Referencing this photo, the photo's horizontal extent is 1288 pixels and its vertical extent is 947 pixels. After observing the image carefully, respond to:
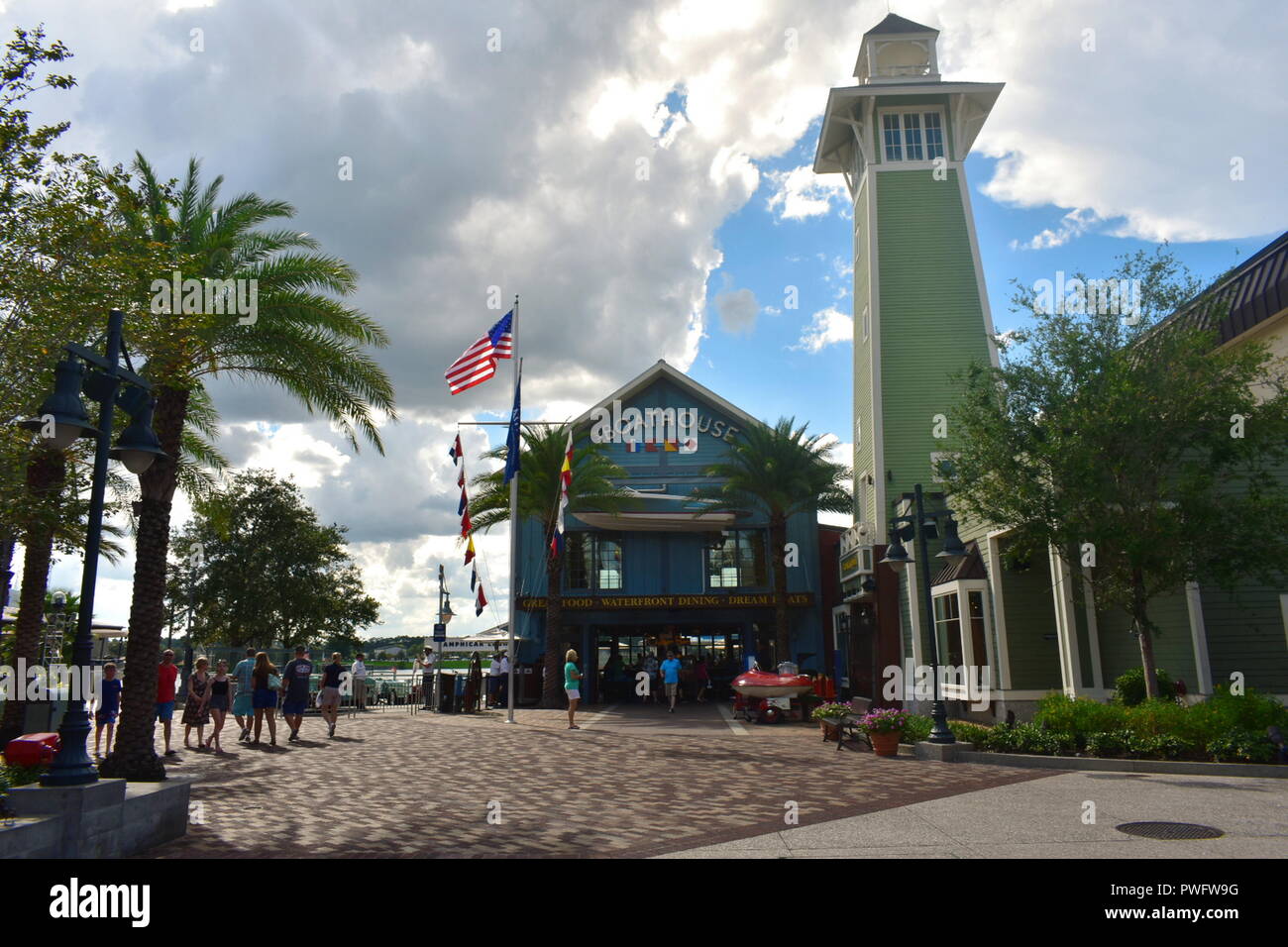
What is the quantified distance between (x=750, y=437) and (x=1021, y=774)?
1787cm

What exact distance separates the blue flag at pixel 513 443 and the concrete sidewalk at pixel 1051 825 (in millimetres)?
14323

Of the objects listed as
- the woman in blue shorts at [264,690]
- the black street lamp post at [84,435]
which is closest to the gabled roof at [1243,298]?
the black street lamp post at [84,435]

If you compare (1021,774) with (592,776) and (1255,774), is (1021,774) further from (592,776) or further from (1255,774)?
(592,776)

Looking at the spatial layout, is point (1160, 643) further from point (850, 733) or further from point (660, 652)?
point (660, 652)

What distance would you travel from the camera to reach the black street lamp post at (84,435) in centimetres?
662

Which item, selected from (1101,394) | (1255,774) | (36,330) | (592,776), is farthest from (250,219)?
(1255,774)

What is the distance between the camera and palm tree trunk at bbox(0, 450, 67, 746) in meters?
14.0

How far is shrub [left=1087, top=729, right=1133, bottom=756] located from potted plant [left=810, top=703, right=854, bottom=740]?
428 centimetres

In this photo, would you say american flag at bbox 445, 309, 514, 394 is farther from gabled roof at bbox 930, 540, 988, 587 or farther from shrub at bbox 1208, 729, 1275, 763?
shrub at bbox 1208, 729, 1275, 763

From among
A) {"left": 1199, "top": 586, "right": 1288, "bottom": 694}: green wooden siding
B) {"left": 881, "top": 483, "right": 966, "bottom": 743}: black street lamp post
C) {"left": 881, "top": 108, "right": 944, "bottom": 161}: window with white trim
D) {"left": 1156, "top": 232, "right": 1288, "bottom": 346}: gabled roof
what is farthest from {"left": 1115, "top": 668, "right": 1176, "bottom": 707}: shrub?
{"left": 881, "top": 108, "right": 944, "bottom": 161}: window with white trim

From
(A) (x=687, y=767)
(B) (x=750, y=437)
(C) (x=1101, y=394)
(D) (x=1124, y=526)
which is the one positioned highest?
(B) (x=750, y=437)

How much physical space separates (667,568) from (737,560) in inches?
103

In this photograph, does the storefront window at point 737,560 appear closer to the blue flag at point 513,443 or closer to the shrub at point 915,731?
the blue flag at point 513,443
